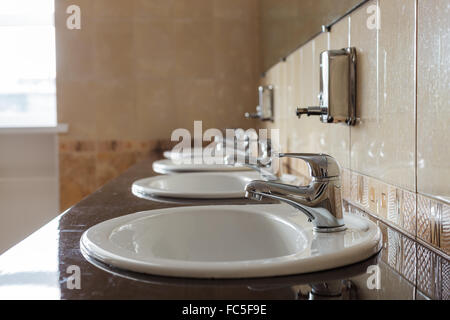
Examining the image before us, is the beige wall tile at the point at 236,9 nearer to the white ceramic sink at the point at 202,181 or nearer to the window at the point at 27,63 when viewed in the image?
the window at the point at 27,63

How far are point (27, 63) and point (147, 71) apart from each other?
2.49 ft

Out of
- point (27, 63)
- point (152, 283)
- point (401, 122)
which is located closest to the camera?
point (152, 283)

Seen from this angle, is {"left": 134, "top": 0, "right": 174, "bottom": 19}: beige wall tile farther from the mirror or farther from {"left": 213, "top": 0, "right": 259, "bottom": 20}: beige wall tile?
the mirror

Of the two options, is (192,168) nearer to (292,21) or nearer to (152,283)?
(292,21)

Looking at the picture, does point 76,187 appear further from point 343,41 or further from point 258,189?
point 258,189

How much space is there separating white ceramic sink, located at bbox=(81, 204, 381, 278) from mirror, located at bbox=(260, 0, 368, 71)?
1.63 ft

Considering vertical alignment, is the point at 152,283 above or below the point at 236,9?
below

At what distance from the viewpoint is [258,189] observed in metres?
0.78

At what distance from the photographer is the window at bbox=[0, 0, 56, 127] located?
9.88ft

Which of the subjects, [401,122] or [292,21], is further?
[292,21]

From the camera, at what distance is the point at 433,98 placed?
2.41 feet

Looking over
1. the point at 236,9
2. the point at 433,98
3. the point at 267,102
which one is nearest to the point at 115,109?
the point at 236,9

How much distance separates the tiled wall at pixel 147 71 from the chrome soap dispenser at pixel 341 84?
1.80m

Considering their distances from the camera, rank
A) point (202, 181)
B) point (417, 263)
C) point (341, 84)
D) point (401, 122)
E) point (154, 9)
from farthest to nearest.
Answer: point (154, 9) < point (202, 181) < point (341, 84) < point (401, 122) < point (417, 263)
